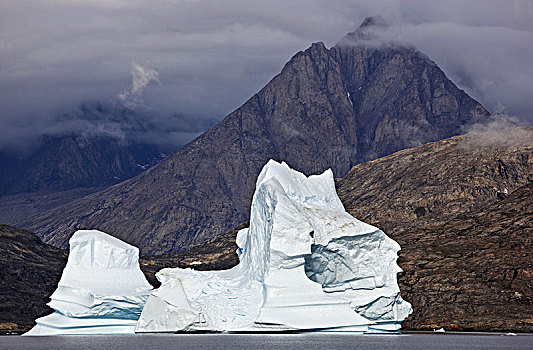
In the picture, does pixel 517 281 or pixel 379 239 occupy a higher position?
pixel 379 239

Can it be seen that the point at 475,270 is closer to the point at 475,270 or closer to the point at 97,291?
the point at 475,270

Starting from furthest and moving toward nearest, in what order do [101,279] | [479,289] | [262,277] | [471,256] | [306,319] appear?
1. [471,256]
2. [479,289]
3. [101,279]
4. [262,277]
5. [306,319]

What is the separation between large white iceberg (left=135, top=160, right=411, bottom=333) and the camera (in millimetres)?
71500

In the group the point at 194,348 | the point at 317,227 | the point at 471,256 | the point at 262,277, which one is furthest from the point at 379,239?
the point at 471,256

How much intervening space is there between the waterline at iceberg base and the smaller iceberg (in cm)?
15

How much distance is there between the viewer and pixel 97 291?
82.2 meters

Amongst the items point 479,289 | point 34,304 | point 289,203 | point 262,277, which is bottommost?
point 34,304

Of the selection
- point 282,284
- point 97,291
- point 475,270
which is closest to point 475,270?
point 475,270

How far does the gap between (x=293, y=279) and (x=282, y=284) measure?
47.0 inches

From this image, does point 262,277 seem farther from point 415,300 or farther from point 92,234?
point 415,300

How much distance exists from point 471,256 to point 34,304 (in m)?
99.0

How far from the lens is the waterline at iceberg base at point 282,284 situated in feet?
236

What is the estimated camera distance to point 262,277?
76.2 metres

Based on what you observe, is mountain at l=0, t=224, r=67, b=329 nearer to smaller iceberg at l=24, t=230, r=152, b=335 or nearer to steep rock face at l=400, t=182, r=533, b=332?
smaller iceberg at l=24, t=230, r=152, b=335
